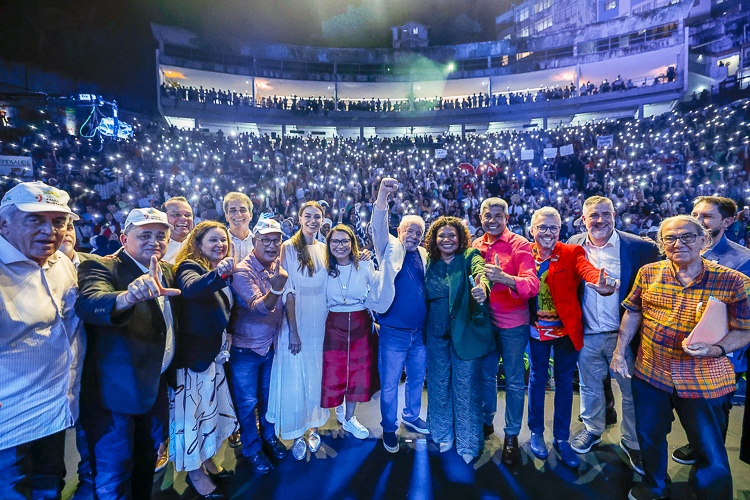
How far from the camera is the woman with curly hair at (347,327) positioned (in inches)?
108

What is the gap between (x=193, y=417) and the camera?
222 centimetres

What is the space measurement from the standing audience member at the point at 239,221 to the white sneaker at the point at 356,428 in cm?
196

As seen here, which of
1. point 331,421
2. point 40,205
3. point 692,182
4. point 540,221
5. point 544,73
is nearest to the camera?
point 40,205

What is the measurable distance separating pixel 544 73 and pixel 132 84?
87.5 feet

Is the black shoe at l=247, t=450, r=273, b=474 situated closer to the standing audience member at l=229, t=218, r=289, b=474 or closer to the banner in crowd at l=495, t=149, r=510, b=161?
the standing audience member at l=229, t=218, r=289, b=474

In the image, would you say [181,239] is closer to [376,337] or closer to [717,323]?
[376,337]

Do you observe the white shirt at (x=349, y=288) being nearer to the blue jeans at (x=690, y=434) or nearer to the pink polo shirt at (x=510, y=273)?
the pink polo shirt at (x=510, y=273)

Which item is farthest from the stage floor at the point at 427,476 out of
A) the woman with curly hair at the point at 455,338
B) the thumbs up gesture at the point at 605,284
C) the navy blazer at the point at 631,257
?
the thumbs up gesture at the point at 605,284

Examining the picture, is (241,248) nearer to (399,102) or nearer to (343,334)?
(343,334)

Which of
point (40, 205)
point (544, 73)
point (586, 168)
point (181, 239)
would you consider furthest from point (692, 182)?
point (544, 73)

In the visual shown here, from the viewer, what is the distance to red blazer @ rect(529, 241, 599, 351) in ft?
8.21

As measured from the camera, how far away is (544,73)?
71.7 feet

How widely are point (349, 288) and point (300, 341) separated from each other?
614 millimetres

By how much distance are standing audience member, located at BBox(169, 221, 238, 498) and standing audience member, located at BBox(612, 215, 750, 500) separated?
2744mm
